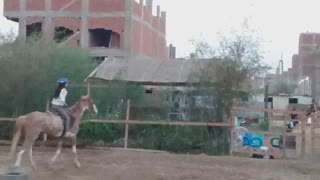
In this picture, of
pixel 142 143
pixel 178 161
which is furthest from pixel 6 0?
pixel 178 161

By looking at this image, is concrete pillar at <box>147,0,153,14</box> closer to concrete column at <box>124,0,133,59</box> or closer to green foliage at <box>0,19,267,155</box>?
concrete column at <box>124,0,133,59</box>

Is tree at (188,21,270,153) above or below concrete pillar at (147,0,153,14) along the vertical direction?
below

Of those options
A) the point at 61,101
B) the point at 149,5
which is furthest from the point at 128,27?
the point at 61,101

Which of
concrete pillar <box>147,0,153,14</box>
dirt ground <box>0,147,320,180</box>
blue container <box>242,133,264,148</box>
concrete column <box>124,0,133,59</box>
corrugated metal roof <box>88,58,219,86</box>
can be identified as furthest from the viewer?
concrete pillar <box>147,0,153,14</box>

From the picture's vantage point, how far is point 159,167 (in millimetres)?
15305

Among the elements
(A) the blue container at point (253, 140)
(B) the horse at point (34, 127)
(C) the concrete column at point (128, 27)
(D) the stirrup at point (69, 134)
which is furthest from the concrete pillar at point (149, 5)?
(B) the horse at point (34, 127)

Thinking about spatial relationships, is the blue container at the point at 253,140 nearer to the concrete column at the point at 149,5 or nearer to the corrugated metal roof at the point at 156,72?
the corrugated metal roof at the point at 156,72

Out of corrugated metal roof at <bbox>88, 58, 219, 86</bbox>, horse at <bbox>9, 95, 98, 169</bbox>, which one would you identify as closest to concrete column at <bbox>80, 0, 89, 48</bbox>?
corrugated metal roof at <bbox>88, 58, 219, 86</bbox>

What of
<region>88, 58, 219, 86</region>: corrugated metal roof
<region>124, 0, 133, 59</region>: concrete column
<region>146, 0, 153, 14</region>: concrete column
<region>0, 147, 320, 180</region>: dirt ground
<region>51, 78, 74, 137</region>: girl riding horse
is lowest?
<region>0, 147, 320, 180</region>: dirt ground

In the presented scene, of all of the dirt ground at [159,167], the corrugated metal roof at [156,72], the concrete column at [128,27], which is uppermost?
A: the concrete column at [128,27]

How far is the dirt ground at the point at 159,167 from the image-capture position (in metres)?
13.6

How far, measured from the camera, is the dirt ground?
13.6 metres

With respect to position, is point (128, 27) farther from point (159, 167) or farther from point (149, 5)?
point (159, 167)

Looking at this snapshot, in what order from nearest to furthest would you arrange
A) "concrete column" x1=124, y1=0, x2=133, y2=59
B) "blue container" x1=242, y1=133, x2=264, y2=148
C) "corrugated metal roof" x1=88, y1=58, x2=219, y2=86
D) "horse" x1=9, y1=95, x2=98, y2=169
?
"horse" x1=9, y1=95, x2=98, y2=169
"blue container" x1=242, y1=133, x2=264, y2=148
"corrugated metal roof" x1=88, y1=58, x2=219, y2=86
"concrete column" x1=124, y1=0, x2=133, y2=59
